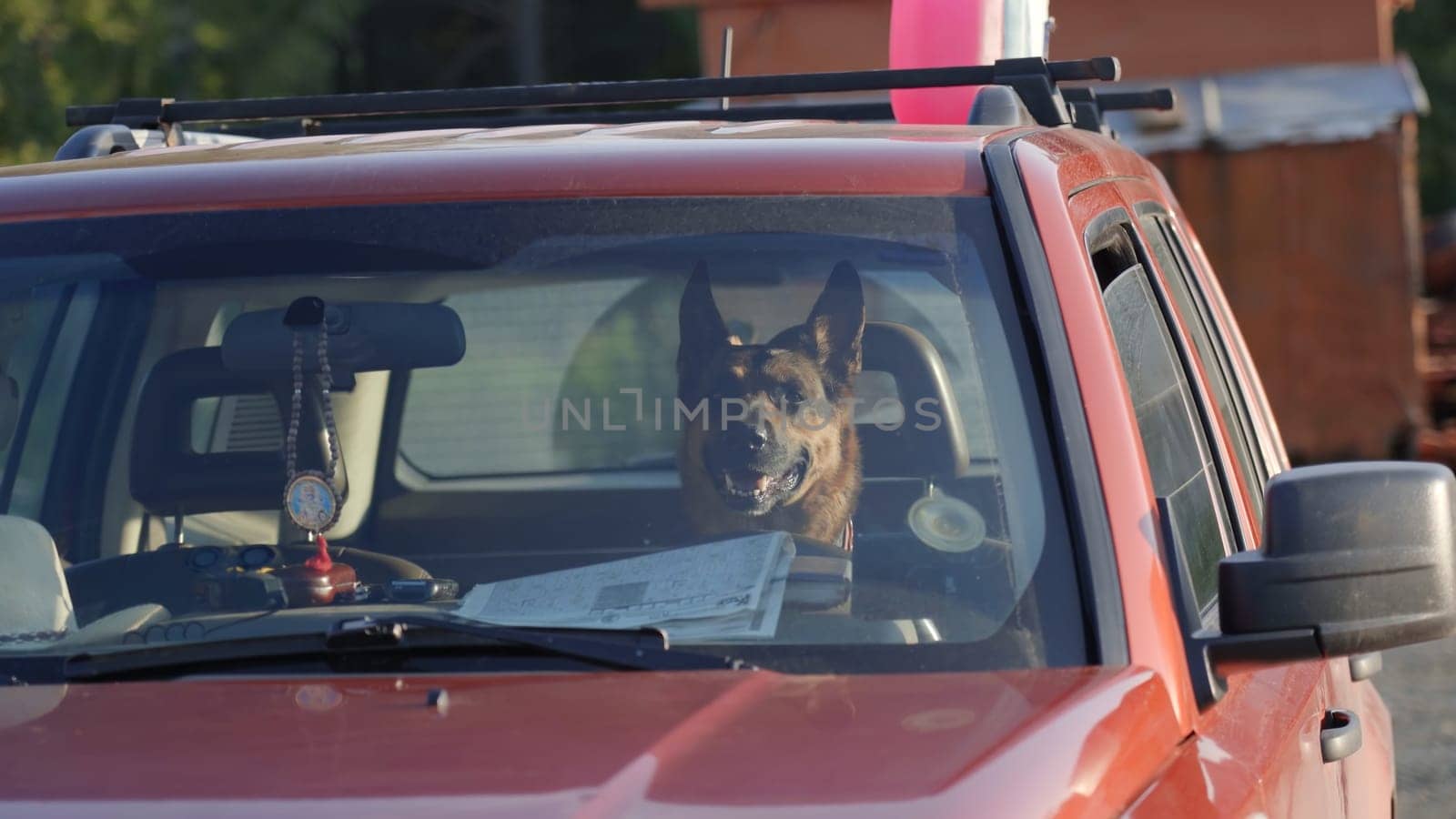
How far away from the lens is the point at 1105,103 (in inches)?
155

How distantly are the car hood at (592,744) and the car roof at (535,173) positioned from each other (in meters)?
0.69

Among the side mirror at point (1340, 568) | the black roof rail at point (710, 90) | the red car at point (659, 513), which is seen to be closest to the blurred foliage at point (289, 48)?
the black roof rail at point (710, 90)

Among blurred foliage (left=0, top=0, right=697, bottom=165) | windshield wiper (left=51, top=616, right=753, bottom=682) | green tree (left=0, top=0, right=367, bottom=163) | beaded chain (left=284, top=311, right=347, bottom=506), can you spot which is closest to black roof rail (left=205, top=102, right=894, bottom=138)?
beaded chain (left=284, top=311, right=347, bottom=506)

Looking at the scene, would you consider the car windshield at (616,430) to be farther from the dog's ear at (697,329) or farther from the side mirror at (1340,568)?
the side mirror at (1340,568)

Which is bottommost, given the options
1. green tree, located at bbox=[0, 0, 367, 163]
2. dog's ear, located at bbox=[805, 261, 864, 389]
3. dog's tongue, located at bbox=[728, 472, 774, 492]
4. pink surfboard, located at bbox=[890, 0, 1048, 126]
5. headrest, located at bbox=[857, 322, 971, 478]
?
dog's tongue, located at bbox=[728, 472, 774, 492]

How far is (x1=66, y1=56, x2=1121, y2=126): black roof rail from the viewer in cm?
291

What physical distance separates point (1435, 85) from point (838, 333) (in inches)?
788

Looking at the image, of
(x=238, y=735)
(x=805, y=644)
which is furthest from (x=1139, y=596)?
(x=238, y=735)

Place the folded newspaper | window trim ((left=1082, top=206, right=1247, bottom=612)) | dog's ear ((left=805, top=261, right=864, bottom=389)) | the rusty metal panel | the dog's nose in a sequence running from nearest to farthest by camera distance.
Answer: the folded newspaper < the dog's nose < dog's ear ((left=805, top=261, right=864, bottom=389)) < window trim ((left=1082, top=206, right=1247, bottom=612)) < the rusty metal panel

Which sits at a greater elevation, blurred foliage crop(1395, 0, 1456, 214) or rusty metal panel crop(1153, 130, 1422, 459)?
blurred foliage crop(1395, 0, 1456, 214)

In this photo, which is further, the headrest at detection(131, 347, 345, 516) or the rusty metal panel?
the rusty metal panel

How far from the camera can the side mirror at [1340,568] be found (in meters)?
2.02

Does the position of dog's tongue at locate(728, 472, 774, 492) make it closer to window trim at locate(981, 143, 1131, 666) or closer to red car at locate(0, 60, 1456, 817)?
red car at locate(0, 60, 1456, 817)

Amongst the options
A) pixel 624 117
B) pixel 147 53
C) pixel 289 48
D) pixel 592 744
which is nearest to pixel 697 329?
pixel 592 744
